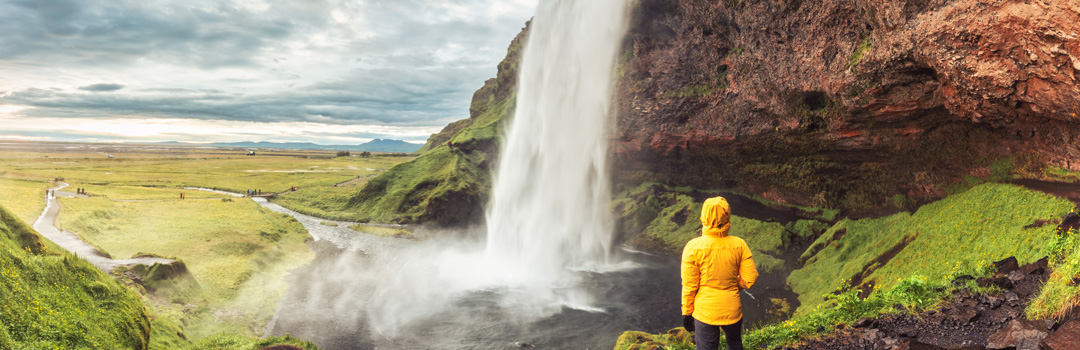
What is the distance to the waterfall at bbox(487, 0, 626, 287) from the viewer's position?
36844mm

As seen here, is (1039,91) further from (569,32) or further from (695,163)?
(569,32)

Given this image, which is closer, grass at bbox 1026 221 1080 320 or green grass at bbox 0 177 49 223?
grass at bbox 1026 221 1080 320

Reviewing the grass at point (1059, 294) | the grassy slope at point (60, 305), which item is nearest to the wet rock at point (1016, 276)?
the grass at point (1059, 294)

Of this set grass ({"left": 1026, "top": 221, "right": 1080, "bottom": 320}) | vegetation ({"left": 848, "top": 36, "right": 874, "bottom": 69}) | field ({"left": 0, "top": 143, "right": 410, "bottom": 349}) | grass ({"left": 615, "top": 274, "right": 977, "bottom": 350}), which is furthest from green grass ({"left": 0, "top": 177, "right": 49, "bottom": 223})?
vegetation ({"left": 848, "top": 36, "right": 874, "bottom": 69})

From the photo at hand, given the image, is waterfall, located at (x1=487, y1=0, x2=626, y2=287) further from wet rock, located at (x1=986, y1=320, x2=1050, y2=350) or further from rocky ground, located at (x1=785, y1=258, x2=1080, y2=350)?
wet rock, located at (x1=986, y1=320, x2=1050, y2=350)

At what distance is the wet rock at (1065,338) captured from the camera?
6070 millimetres

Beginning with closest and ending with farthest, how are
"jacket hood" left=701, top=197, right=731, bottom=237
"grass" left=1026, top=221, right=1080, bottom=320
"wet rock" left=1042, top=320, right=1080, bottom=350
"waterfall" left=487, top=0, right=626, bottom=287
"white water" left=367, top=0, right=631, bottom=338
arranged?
1. "jacket hood" left=701, top=197, right=731, bottom=237
2. "wet rock" left=1042, top=320, right=1080, bottom=350
3. "grass" left=1026, top=221, right=1080, bottom=320
4. "white water" left=367, top=0, right=631, bottom=338
5. "waterfall" left=487, top=0, right=626, bottom=287

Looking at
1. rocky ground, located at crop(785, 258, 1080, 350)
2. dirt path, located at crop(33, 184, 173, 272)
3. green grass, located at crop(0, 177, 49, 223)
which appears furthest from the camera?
green grass, located at crop(0, 177, 49, 223)

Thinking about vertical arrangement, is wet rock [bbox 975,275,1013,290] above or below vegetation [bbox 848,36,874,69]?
below

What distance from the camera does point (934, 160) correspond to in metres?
20.8

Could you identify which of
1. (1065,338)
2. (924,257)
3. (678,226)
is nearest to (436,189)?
(678,226)

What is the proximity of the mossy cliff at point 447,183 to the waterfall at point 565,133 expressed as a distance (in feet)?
31.1

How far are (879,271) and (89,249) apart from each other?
120 ft

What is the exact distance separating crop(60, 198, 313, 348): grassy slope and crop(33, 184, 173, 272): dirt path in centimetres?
71
